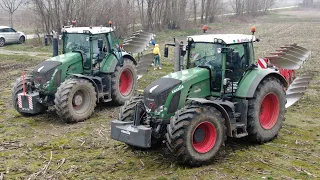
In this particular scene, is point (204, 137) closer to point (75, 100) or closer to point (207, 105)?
point (207, 105)

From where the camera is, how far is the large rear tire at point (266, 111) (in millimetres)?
7621

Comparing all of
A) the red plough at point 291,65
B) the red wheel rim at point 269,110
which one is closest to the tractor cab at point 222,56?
the red wheel rim at point 269,110

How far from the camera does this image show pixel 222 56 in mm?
7461

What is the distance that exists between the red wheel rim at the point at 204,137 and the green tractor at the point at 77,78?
386 centimetres

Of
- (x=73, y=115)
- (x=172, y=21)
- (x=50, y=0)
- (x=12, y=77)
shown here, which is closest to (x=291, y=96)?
(x=73, y=115)

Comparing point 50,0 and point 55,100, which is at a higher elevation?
point 50,0

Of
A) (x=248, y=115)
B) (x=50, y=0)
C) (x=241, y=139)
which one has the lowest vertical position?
(x=241, y=139)

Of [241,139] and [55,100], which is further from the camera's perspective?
[55,100]

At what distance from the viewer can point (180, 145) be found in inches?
253

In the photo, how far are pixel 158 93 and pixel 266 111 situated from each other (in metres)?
2.80

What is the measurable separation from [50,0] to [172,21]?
11.3m

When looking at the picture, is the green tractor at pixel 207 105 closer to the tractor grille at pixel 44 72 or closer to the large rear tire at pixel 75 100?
the large rear tire at pixel 75 100

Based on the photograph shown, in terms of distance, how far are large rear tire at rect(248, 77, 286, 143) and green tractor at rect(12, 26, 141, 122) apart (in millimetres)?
4280

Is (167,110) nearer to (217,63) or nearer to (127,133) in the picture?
(127,133)
